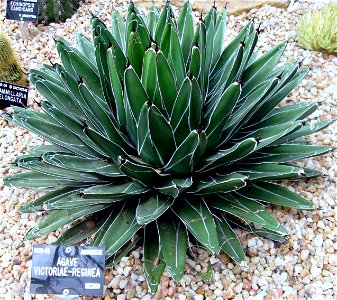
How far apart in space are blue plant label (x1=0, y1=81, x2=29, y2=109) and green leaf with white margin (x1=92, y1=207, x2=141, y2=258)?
4.47 feet

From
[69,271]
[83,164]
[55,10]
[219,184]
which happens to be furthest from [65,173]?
[55,10]

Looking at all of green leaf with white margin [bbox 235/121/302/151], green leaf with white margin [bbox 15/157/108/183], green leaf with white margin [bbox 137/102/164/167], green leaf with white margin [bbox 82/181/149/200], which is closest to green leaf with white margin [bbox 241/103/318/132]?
green leaf with white margin [bbox 235/121/302/151]

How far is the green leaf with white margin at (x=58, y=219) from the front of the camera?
2416mm

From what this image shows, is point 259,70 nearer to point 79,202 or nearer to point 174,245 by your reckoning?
point 174,245

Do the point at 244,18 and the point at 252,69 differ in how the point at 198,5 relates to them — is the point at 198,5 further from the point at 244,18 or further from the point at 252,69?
the point at 252,69

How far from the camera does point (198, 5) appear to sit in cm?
437

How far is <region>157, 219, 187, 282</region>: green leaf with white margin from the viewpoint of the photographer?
2159 millimetres


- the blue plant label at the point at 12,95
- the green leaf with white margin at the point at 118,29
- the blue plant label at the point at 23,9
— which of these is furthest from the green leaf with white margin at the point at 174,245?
the blue plant label at the point at 23,9

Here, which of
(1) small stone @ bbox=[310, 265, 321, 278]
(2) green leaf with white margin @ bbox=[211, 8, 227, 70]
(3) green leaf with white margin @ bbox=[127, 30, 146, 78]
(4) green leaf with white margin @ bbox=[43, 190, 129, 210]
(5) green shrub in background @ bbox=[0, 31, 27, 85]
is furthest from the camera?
(5) green shrub in background @ bbox=[0, 31, 27, 85]

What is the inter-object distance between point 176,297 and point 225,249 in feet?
1.05

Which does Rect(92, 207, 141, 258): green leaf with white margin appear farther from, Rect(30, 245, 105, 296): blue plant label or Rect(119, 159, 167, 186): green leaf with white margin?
Rect(119, 159, 167, 186): green leaf with white margin

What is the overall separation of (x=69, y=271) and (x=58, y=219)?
392 millimetres

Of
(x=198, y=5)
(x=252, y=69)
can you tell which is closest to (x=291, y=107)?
(x=252, y=69)

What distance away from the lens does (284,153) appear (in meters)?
2.54
